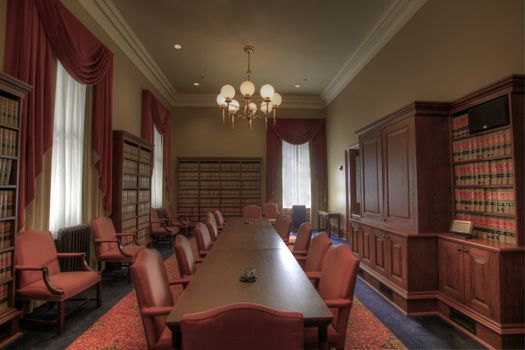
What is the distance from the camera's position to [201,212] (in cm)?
781

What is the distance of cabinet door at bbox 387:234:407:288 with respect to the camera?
9.90 feet

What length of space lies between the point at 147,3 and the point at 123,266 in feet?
13.4

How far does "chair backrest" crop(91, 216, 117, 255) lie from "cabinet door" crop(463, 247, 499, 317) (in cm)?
419

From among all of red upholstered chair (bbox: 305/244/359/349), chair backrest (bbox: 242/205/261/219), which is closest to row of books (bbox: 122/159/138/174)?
chair backrest (bbox: 242/205/261/219)

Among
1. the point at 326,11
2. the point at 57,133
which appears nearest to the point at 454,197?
the point at 326,11

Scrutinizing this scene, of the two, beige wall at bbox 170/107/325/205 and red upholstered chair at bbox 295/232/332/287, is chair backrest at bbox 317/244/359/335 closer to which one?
red upholstered chair at bbox 295/232/332/287

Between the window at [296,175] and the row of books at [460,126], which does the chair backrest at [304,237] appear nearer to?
the row of books at [460,126]

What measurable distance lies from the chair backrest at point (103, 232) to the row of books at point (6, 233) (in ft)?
4.46

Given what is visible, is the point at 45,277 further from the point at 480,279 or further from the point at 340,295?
the point at 480,279

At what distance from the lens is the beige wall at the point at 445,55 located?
8.66 feet

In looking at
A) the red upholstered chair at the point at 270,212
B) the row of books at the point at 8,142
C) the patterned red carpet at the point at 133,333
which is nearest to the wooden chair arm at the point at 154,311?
the patterned red carpet at the point at 133,333

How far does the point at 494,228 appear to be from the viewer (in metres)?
2.55

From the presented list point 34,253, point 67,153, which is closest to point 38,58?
point 67,153

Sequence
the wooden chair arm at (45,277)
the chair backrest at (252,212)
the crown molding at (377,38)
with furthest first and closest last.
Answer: the chair backrest at (252,212), the crown molding at (377,38), the wooden chair arm at (45,277)
